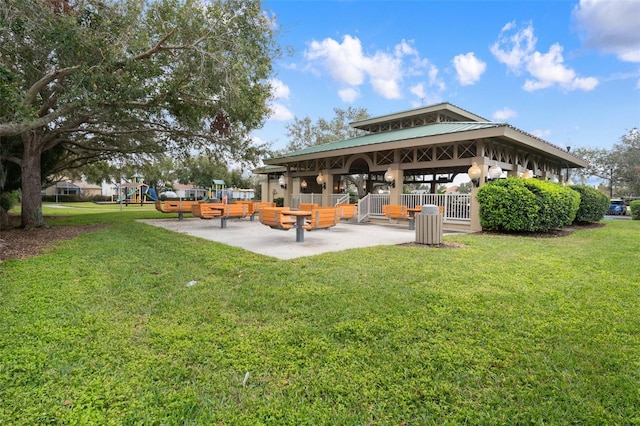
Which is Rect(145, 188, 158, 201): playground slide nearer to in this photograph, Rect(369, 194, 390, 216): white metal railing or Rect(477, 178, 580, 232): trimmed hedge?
Rect(369, 194, 390, 216): white metal railing

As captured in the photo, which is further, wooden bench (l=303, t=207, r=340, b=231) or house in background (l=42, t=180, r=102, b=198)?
house in background (l=42, t=180, r=102, b=198)

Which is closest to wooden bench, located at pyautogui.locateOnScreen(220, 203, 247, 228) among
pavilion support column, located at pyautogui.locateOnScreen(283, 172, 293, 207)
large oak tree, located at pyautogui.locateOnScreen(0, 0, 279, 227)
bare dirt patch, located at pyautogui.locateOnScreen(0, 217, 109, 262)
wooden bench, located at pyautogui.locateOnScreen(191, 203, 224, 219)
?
wooden bench, located at pyautogui.locateOnScreen(191, 203, 224, 219)

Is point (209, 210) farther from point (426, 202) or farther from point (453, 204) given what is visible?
point (453, 204)

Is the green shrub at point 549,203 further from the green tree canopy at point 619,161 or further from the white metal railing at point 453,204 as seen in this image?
A: the green tree canopy at point 619,161

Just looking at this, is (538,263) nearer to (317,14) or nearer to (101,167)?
(317,14)

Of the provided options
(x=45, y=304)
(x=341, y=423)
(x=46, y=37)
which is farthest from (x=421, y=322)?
(x=46, y=37)

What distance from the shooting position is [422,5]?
478 inches

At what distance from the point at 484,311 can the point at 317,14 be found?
12.3m

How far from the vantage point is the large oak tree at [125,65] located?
6832mm

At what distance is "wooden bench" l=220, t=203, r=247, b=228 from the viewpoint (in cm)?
1188

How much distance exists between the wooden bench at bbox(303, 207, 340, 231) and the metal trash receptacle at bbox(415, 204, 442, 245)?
8.33 ft

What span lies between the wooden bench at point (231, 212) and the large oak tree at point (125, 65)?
9.58 feet

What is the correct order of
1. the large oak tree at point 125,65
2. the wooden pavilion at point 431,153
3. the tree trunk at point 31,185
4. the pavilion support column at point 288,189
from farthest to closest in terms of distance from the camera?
the pavilion support column at point 288,189 → the wooden pavilion at point 431,153 → the tree trunk at point 31,185 → the large oak tree at point 125,65

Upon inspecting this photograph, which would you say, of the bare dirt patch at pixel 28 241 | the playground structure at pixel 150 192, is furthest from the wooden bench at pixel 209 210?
the playground structure at pixel 150 192
